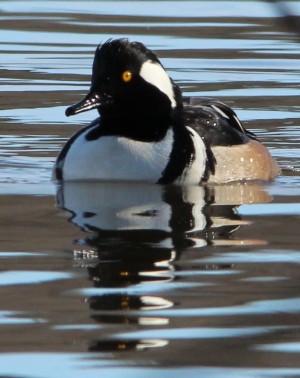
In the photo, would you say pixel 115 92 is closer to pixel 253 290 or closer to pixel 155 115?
pixel 155 115

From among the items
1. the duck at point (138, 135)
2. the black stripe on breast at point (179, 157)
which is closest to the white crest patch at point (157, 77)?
the duck at point (138, 135)

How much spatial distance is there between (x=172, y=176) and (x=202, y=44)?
876 centimetres

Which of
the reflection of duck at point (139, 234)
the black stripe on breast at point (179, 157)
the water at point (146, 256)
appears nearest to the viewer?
the water at point (146, 256)

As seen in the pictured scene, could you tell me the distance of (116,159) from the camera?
31.0ft

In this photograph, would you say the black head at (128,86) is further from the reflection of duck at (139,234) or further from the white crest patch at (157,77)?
the reflection of duck at (139,234)

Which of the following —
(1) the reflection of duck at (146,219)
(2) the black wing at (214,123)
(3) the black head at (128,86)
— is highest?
(3) the black head at (128,86)

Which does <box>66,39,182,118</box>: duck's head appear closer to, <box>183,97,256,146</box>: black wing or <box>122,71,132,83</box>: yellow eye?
<box>122,71,132,83</box>: yellow eye

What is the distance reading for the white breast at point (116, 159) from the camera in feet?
30.8

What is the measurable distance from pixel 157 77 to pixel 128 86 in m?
0.22

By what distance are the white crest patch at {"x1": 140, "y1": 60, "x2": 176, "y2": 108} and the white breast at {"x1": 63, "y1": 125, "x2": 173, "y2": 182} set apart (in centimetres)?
33

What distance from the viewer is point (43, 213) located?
823cm

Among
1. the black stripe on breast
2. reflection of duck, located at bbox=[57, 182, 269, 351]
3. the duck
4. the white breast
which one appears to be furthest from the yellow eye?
reflection of duck, located at bbox=[57, 182, 269, 351]

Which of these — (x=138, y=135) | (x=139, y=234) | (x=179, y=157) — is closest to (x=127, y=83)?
(x=138, y=135)

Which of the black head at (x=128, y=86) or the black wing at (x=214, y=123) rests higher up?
the black head at (x=128, y=86)
